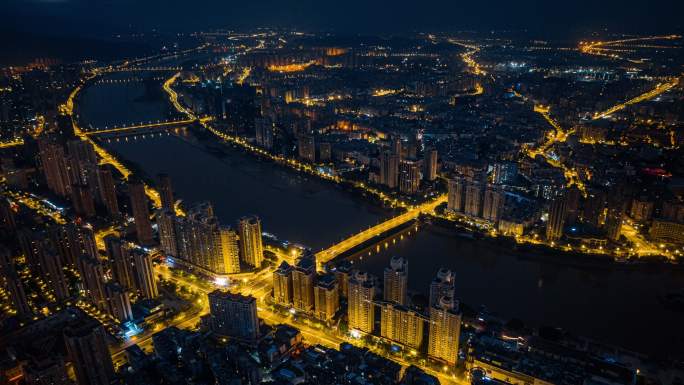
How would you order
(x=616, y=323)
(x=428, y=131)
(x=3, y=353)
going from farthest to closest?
(x=428, y=131)
(x=616, y=323)
(x=3, y=353)

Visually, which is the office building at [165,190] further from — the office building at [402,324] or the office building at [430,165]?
the office building at [430,165]

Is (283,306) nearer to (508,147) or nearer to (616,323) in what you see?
(616,323)

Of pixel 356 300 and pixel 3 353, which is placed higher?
pixel 356 300

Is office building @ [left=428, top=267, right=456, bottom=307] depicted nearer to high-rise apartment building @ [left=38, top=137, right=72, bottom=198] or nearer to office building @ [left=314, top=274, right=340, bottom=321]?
office building @ [left=314, top=274, right=340, bottom=321]

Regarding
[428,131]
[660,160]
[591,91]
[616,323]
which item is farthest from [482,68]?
[616,323]

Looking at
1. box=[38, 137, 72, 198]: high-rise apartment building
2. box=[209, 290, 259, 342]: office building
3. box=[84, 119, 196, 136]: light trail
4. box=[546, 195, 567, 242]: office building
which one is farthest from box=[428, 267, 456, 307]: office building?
box=[84, 119, 196, 136]: light trail

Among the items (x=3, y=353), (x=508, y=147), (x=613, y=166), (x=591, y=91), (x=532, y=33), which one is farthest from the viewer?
(x=532, y=33)

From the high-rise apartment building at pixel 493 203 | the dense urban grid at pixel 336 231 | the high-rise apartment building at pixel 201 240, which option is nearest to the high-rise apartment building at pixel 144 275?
the dense urban grid at pixel 336 231
